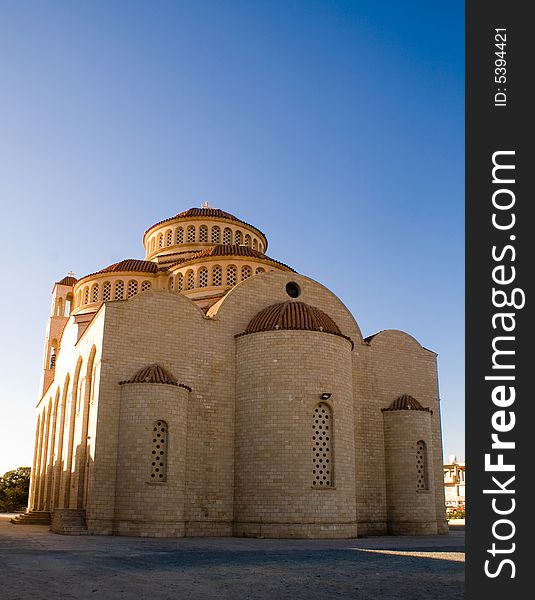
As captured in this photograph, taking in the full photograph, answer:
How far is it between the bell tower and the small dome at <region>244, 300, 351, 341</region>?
1905 centimetres

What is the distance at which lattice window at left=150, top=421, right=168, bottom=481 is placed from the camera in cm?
1973

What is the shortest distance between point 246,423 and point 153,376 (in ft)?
11.9

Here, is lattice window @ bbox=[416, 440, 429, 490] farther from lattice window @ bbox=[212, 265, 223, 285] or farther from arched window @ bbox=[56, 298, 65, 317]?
arched window @ bbox=[56, 298, 65, 317]

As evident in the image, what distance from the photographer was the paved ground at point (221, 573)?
26.6ft

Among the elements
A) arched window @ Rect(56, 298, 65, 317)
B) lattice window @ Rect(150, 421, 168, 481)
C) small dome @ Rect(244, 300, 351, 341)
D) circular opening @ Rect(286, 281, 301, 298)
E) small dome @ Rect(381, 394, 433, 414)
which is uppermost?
arched window @ Rect(56, 298, 65, 317)

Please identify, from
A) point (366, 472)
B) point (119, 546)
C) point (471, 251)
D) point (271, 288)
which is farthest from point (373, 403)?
point (471, 251)

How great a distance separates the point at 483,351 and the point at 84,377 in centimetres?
1825

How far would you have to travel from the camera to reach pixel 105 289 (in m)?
31.2

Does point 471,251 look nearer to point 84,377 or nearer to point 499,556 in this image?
point 499,556

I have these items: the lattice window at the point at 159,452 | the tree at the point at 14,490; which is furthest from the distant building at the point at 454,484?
the lattice window at the point at 159,452

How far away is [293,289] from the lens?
25.2m

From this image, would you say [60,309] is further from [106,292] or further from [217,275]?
[217,275]

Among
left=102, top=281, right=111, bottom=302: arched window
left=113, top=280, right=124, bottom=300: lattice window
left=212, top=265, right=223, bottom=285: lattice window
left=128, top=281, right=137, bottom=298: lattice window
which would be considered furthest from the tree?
left=212, top=265, right=223, bottom=285: lattice window

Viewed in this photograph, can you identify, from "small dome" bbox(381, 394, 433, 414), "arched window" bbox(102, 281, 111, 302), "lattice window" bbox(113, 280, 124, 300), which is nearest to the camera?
"small dome" bbox(381, 394, 433, 414)
